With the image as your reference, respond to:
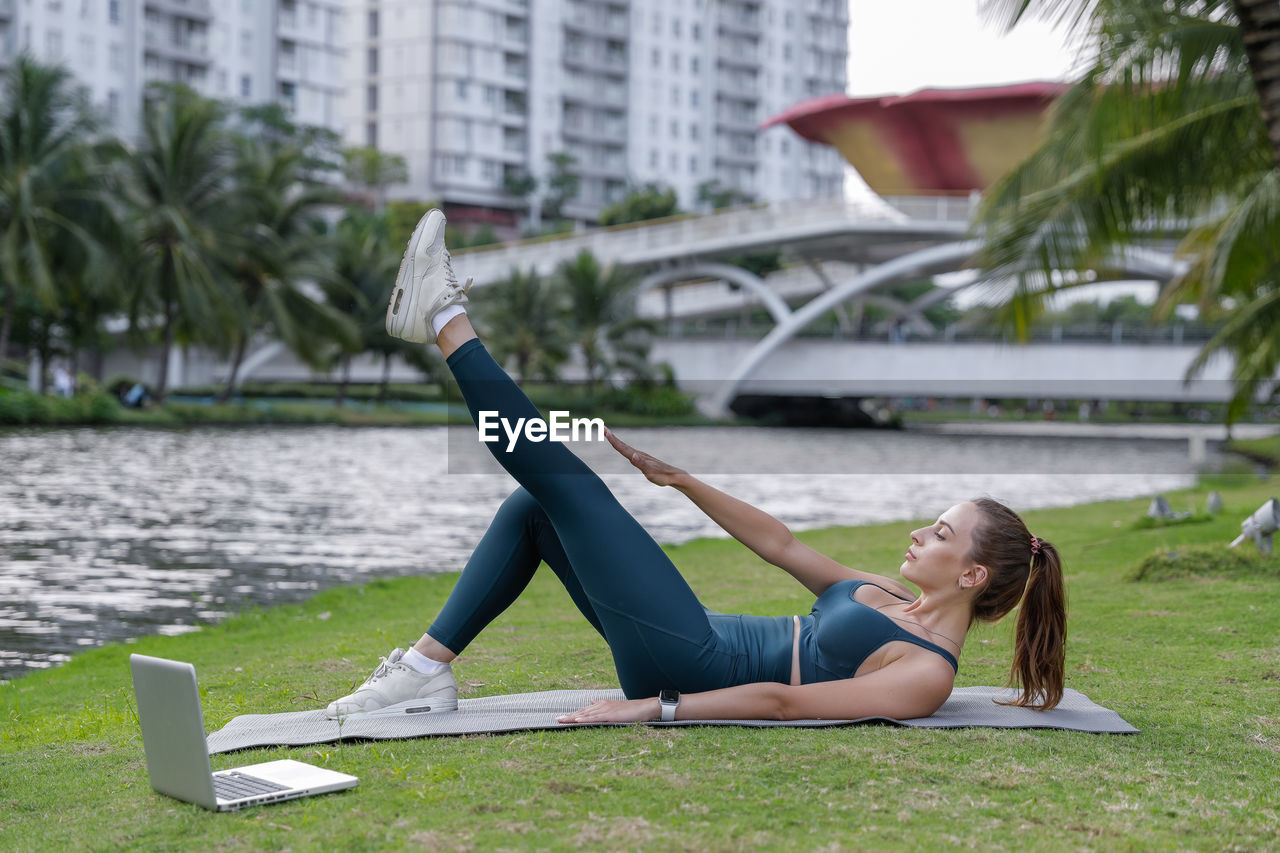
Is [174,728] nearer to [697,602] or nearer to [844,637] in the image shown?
[697,602]

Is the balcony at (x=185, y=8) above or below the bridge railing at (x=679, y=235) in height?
above

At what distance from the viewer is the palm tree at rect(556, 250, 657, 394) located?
36312 millimetres

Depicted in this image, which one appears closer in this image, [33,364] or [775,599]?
[775,599]

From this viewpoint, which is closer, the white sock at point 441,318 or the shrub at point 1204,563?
the white sock at point 441,318

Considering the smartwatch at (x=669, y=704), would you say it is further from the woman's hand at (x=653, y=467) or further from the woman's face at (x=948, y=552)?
the woman's face at (x=948, y=552)

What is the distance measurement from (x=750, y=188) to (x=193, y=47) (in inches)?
1614

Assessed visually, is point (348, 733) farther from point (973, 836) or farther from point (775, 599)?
point (775, 599)

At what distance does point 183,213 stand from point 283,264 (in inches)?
133

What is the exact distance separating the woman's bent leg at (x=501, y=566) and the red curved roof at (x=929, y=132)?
133 ft

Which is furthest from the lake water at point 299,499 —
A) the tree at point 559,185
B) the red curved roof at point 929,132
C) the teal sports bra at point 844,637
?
the tree at point 559,185

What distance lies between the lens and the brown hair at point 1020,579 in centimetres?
329

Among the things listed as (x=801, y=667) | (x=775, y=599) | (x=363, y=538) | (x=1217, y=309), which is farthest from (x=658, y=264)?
(x=801, y=667)

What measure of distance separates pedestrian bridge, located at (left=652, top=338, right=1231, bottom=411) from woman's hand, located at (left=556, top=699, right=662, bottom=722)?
3601 centimetres

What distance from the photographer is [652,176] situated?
78.9 meters
